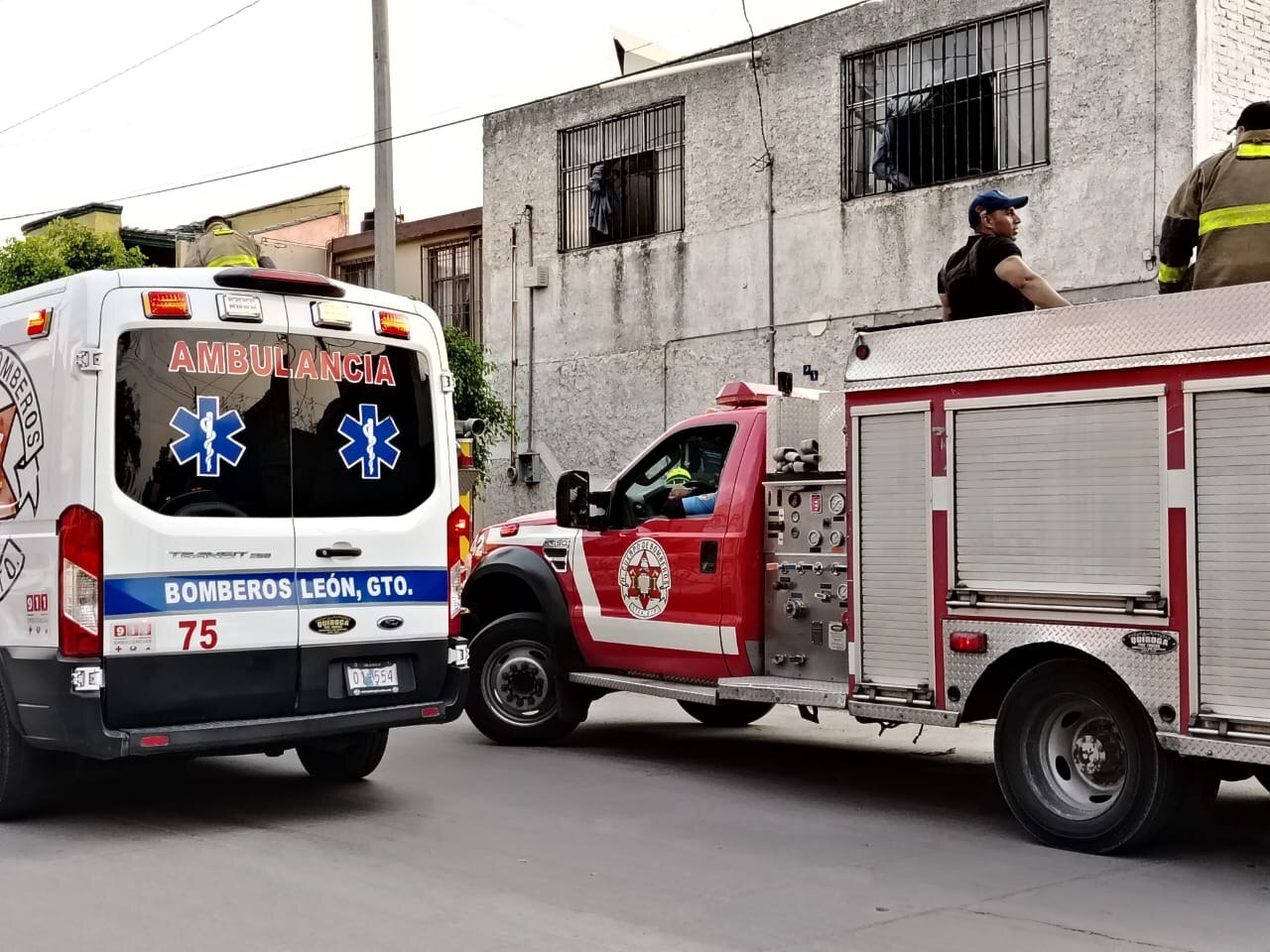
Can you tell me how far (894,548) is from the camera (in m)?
7.37

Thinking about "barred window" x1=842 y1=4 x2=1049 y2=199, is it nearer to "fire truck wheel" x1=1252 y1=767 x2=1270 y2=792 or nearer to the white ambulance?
"fire truck wheel" x1=1252 y1=767 x2=1270 y2=792

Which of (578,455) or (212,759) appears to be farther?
(578,455)

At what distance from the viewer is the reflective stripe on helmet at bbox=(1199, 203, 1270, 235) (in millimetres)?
6762

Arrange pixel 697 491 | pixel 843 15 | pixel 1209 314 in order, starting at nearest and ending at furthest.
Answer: pixel 1209 314, pixel 697 491, pixel 843 15

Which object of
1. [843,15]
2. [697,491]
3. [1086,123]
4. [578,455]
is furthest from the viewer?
[578,455]

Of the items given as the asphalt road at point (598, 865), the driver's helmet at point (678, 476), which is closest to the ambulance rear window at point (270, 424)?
the asphalt road at point (598, 865)

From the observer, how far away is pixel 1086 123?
14.1m

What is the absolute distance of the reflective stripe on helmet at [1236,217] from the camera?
6.76m

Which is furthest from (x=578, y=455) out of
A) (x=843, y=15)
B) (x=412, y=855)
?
(x=412, y=855)

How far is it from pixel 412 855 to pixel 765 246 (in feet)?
37.9

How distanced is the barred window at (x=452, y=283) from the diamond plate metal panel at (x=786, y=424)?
1511 cm

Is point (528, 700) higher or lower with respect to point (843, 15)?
lower

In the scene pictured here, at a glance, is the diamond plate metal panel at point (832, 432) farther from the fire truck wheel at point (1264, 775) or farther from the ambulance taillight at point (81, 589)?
the ambulance taillight at point (81, 589)

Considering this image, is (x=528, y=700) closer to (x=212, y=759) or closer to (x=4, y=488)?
(x=212, y=759)
